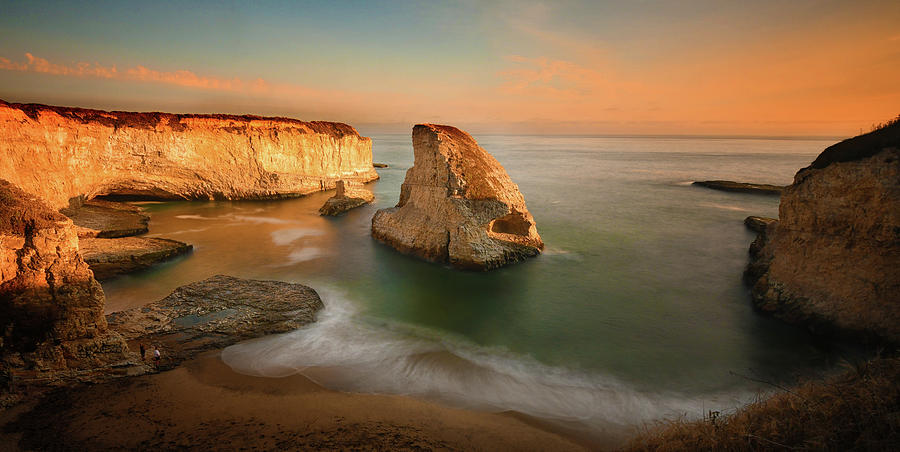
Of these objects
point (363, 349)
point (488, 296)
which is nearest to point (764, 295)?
point (488, 296)

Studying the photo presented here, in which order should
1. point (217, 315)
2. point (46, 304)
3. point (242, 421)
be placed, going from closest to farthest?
point (242, 421) → point (46, 304) → point (217, 315)

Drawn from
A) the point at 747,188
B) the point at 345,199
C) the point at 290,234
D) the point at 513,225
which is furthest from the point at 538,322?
the point at 747,188

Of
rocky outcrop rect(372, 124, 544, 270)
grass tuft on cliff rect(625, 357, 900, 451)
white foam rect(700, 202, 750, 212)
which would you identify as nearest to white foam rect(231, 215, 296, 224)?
rocky outcrop rect(372, 124, 544, 270)

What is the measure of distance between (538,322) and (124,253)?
572 inches

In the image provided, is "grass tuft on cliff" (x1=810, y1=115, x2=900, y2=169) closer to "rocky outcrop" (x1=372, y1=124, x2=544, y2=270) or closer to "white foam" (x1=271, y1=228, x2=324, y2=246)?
"rocky outcrop" (x1=372, y1=124, x2=544, y2=270)

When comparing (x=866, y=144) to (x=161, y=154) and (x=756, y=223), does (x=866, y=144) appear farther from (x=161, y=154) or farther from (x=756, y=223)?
(x=161, y=154)

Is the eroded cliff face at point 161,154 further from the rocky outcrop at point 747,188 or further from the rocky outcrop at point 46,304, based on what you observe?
the rocky outcrop at point 747,188

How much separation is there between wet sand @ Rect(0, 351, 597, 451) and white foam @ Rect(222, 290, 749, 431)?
1.87ft

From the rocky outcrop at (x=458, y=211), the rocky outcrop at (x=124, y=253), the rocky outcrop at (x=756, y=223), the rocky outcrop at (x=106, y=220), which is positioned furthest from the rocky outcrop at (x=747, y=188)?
the rocky outcrop at (x=106, y=220)

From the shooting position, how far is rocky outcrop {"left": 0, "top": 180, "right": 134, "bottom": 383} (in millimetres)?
6371

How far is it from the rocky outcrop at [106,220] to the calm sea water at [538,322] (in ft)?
3.37

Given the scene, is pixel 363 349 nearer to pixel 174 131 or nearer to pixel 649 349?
pixel 649 349

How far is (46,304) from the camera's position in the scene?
6699 millimetres

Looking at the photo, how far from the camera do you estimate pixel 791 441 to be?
14.4 feet
